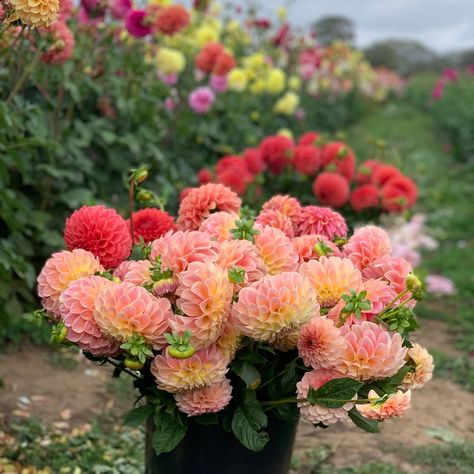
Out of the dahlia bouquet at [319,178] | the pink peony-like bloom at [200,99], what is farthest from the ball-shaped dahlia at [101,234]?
the pink peony-like bloom at [200,99]

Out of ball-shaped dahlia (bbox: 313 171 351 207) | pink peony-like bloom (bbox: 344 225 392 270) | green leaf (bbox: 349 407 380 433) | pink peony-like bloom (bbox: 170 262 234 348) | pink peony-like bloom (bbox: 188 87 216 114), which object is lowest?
green leaf (bbox: 349 407 380 433)

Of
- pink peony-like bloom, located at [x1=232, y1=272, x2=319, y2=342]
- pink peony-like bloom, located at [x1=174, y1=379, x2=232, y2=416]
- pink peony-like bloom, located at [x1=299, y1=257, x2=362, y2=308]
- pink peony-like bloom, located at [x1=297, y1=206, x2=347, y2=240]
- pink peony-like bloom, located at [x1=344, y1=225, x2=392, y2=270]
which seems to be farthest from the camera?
pink peony-like bloom, located at [x1=297, y1=206, x2=347, y2=240]

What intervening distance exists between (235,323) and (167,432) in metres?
0.32

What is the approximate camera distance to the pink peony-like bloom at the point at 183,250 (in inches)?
67.2

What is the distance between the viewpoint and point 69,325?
165 centimetres

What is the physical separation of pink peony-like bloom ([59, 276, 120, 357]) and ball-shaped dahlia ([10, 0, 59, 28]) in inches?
23.7

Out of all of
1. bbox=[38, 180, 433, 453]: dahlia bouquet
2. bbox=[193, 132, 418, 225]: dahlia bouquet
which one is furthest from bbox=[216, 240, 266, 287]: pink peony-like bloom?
bbox=[193, 132, 418, 225]: dahlia bouquet

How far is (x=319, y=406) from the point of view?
5.50 feet

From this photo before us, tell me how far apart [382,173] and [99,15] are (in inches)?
61.4

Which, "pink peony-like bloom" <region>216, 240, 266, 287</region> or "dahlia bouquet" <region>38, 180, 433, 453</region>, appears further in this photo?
"pink peony-like bloom" <region>216, 240, 266, 287</region>

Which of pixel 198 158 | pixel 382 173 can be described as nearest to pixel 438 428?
pixel 382 173

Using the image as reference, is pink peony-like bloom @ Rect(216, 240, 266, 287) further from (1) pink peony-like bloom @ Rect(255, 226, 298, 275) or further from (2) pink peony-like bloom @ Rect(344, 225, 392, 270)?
(2) pink peony-like bloom @ Rect(344, 225, 392, 270)

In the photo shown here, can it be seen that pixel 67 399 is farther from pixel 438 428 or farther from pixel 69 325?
pixel 69 325

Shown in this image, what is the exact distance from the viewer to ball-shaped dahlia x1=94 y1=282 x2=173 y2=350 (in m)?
1.59
